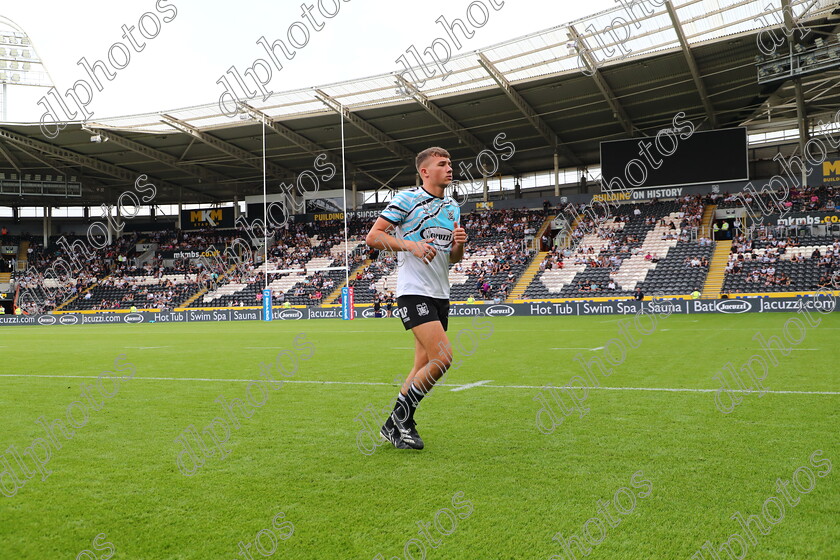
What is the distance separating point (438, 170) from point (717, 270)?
32162 millimetres

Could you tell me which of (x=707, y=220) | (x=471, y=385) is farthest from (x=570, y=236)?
(x=471, y=385)

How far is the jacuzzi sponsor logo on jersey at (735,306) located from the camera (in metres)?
27.7

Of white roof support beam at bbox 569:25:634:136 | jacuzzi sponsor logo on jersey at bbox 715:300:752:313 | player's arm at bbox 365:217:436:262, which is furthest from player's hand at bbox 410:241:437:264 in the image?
white roof support beam at bbox 569:25:634:136

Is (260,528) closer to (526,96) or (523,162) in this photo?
(526,96)

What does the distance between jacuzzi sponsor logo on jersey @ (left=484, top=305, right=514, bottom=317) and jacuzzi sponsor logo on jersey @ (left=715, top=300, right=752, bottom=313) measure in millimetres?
9025

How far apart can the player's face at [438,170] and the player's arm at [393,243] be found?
1.61ft

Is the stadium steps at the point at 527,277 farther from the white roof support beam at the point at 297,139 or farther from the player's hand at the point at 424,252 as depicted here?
the player's hand at the point at 424,252

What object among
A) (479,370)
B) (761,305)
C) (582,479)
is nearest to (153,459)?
(582,479)

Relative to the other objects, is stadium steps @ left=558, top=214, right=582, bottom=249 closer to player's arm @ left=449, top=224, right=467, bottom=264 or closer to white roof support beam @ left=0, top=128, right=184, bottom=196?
white roof support beam @ left=0, top=128, right=184, bottom=196

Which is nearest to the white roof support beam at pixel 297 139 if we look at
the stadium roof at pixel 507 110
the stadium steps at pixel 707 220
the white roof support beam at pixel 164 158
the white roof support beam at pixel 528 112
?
the stadium roof at pixel 507 110

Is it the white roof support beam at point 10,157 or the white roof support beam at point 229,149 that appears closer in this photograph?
the white roof support beam at point 229,149

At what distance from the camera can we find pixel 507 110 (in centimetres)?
3856

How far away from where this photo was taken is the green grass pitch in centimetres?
297

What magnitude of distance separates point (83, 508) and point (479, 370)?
7.05 meters
